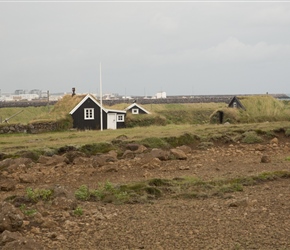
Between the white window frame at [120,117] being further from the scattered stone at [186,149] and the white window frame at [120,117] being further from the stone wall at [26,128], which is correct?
the scattered stone at [186,149]

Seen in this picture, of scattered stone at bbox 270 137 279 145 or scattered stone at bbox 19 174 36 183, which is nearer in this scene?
scattered stone at bbox 19 174 36 183

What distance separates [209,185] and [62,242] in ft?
18.6

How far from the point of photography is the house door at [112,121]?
1839 inches

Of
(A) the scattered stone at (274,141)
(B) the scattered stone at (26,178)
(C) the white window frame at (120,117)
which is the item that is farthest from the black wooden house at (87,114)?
(B) the scattered stone at (26,178)

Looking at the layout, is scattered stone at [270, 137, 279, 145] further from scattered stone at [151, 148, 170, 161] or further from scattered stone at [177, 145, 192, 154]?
scattered stone at [151, 148, 170, 161]

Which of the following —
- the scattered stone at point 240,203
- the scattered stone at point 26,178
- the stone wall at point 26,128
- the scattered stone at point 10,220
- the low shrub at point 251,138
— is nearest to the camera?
the scattered stone at point 10,220

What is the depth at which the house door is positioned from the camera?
46719 millimetres

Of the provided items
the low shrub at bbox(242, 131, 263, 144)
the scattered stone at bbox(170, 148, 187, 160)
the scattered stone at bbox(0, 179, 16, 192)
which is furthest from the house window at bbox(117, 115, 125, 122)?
the scattered stone at bbox(0, 179, 16, 192)

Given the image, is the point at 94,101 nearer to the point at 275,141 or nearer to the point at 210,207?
the point at 275,141

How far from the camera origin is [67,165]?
18031mm

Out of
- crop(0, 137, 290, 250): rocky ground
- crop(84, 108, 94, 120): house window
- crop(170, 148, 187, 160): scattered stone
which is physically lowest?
crop(0, 137, 290, 250): rocky ground

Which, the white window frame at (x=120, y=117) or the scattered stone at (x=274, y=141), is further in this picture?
the white window frame at (x=120, y=117)

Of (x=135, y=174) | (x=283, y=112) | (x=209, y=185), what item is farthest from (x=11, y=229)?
(x=283, y=112)

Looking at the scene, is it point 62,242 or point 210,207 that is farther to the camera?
point 210,207
